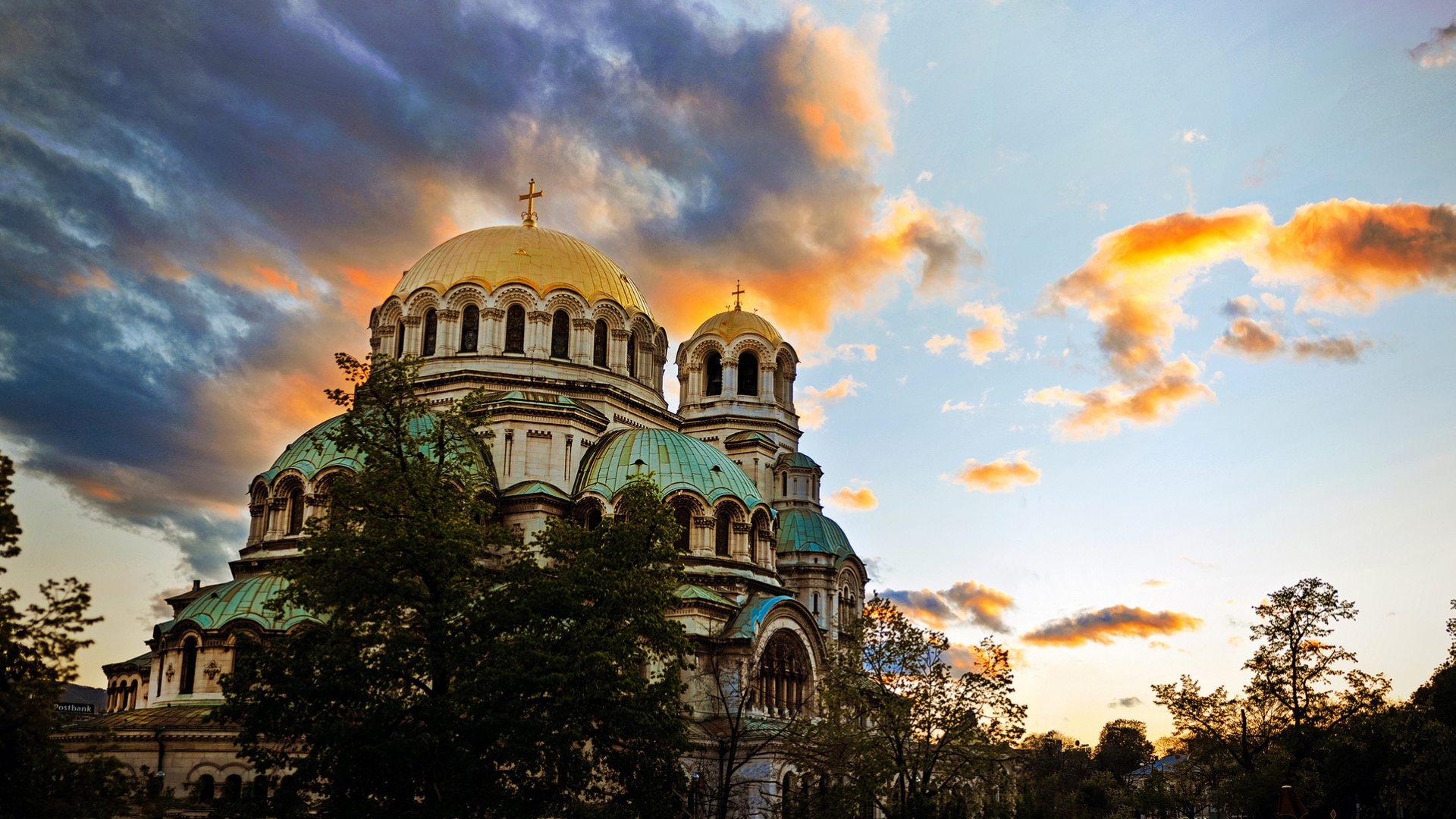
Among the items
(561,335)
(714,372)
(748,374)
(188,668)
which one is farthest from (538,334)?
(188,668)

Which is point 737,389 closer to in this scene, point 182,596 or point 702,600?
point 702,600

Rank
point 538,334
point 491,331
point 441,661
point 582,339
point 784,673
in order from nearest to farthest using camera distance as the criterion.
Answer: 1. point 441,661
2. point 784,673
3. point 491,331
4. point 538,334
5. point 582,339

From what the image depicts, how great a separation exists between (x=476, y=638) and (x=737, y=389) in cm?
3158

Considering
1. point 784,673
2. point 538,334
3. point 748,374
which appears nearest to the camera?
point 784,673

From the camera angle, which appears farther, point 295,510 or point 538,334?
point 538,334

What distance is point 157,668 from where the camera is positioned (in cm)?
3353

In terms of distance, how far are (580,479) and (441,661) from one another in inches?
761

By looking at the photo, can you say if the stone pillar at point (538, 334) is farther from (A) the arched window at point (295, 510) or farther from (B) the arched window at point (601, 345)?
(A) the arched window at point (295, 510)

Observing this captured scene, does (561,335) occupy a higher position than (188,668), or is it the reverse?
(561,335)

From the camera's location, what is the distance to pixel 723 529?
38.8m

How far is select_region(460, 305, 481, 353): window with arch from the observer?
139ft

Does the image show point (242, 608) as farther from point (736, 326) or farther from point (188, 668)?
point (736, 326)

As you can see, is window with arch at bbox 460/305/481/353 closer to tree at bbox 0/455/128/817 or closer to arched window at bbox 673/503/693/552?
arched window at bbox 673/503/693/552

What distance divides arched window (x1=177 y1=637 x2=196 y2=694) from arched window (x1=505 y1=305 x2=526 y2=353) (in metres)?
14.6
